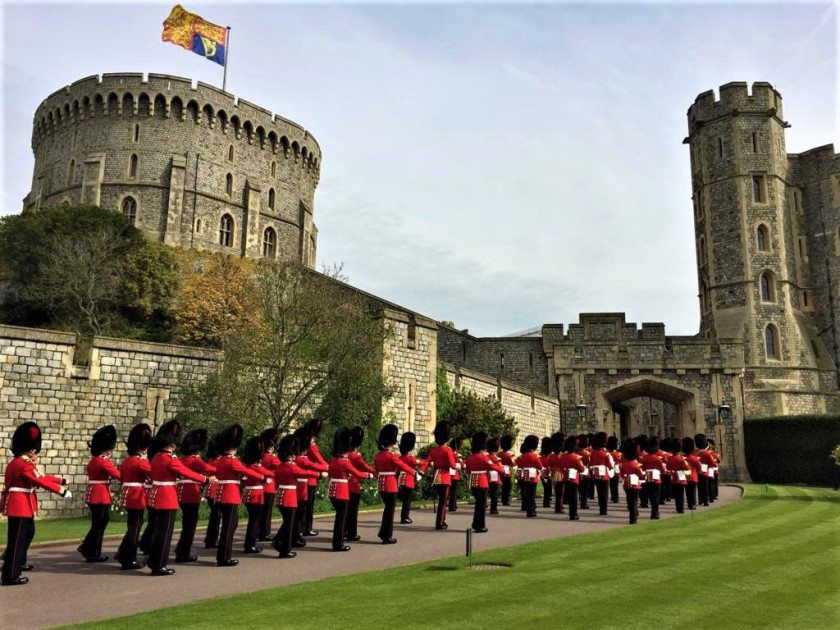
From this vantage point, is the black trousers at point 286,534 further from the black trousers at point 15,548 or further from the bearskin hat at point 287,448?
the black trousers at point 15,548

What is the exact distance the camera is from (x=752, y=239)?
40062 millimetres

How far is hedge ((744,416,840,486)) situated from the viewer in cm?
2948

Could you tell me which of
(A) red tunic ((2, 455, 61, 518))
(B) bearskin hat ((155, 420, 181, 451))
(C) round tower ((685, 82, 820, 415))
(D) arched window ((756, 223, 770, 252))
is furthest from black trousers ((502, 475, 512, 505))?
(D) arched window ((756, 223, 770, 252))

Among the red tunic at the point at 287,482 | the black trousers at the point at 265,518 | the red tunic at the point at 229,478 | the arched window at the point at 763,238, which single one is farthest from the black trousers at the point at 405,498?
the arched window at the point at 763,238

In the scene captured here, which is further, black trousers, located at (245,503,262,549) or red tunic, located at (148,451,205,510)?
black trousers, located at (245,503,262,549)

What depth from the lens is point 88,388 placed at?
53.3ft

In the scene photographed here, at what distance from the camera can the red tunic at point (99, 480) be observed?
9.06 m

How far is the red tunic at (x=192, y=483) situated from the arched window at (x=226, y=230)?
4166 cm

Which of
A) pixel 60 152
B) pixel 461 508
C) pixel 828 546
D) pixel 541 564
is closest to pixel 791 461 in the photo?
pixel 461 508

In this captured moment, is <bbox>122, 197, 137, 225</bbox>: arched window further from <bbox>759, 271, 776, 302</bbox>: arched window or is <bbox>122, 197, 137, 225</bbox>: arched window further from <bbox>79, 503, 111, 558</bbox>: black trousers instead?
<bbox>79, 503, 111, 558</bbox>: black trousers

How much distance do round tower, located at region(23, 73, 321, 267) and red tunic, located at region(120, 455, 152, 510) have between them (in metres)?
40.2

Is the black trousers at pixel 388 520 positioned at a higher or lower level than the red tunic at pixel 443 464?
lower

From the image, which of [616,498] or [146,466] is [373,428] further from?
[146,466]

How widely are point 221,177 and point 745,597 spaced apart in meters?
48.7
